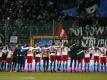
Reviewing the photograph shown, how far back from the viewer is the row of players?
25.6 m

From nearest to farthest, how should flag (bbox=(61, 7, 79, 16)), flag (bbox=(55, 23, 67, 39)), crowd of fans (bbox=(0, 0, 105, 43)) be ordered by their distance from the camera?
flag (bbox=(55, 23, 67, 39)) < crowd of fans (bbox=(0, 0, 105, 43)) < flag (bbox=(61, 7, 79, 16))

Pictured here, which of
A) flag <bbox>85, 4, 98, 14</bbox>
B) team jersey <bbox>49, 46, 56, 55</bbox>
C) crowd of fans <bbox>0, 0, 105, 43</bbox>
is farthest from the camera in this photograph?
flag <bbox>85, 4, 98, 14</bbox>

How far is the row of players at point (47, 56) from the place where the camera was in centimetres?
2561

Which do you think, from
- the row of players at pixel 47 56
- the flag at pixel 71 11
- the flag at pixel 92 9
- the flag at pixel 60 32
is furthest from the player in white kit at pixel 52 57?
the flag at pixel 92 9

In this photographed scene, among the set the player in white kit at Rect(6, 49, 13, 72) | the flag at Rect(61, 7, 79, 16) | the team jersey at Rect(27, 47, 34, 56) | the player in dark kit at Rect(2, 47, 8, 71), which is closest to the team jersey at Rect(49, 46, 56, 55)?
the team jersey at Rect(27, 47, 34, 56)

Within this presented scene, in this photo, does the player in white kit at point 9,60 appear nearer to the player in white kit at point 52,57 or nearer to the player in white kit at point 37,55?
the player in white kit at point 37,55

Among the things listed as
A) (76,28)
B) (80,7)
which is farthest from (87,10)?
(76,28)

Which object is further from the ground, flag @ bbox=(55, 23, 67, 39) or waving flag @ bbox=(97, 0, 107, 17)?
waving flag @ bbox=(97, 0, 107, 17)

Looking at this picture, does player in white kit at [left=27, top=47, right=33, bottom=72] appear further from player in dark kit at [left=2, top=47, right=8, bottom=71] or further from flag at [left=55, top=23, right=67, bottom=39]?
flag at [left=55, top=23, right=67, bottom=39]

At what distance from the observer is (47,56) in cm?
2570

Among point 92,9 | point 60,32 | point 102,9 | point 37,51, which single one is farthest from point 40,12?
point 37,51

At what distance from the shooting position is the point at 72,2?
32.0 meters

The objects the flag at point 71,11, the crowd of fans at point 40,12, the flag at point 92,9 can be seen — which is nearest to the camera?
the crowd of fans at point 40,12

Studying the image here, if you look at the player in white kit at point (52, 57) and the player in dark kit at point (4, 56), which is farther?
the player in dark kit at point (4, 56)
